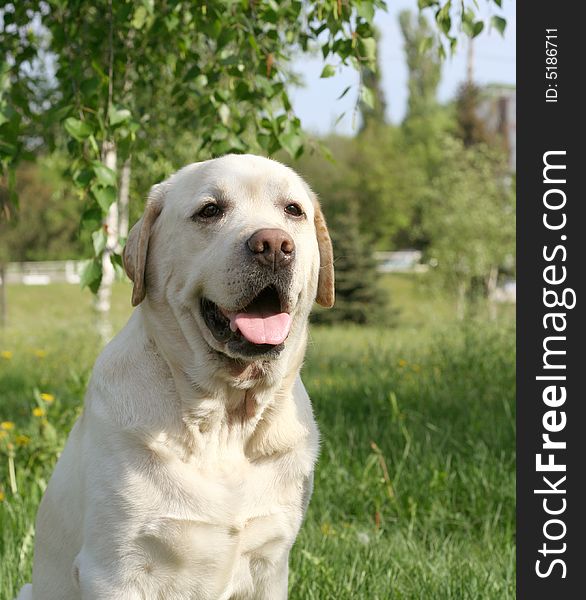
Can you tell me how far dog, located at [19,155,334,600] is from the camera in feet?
8.11

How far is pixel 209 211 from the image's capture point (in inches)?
105

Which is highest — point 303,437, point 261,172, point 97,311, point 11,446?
point 261,172

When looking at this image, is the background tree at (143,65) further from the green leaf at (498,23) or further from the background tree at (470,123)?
the background tree at (470,123)

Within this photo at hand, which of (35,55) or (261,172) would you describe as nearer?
(261,172)

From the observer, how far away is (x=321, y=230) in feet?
9.64

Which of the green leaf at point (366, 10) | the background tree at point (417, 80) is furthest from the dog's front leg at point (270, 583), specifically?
the background tree at point (417, 80)

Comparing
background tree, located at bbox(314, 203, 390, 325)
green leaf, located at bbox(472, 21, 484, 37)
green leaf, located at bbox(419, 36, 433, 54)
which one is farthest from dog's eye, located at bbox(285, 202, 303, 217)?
background tree, located at bbox(314, 203, 390, 325)

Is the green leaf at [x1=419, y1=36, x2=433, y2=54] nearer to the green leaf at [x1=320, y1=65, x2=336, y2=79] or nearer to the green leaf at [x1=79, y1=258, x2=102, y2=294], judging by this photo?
the green leaf at [x1=320, y1=65, x2=336, y2=79]

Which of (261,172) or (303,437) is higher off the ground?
(261,172)

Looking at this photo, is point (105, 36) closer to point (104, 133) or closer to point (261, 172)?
point (104, 133)

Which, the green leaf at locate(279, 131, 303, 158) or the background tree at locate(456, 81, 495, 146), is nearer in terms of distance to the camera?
the green leaf at locate(279, 131, 303, 158)

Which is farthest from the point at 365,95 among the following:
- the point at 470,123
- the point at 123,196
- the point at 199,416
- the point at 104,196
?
the point at 470,123

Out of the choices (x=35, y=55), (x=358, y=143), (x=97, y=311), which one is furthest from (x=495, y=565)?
(x=358, y=143)

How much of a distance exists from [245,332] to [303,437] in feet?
1.56
